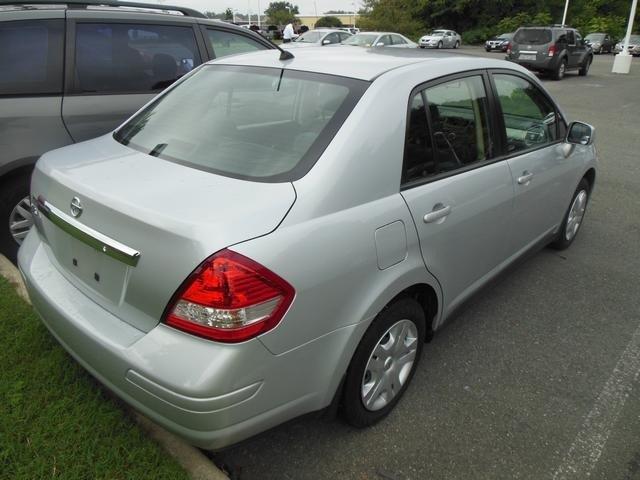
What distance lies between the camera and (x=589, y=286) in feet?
12.8

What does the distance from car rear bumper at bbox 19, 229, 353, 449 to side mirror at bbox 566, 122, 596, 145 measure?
8.68ft

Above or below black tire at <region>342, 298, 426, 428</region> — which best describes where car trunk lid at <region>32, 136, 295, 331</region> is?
above

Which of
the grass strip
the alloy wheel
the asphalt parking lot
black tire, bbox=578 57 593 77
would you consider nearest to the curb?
the grass strip

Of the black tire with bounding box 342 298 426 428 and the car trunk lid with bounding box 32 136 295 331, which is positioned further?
the black tire with bounding box 342 298 426 428

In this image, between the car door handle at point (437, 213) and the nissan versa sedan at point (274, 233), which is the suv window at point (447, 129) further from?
the car door handle at point (437, 213)

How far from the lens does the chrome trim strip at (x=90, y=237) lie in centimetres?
179

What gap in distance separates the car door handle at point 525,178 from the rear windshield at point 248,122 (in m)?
1.36

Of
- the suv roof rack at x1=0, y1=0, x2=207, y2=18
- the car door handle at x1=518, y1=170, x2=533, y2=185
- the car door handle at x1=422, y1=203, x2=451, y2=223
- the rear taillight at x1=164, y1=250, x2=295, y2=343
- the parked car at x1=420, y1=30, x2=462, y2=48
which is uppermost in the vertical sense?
the parked car at x1=420, y1=30, x2=462, y2=48

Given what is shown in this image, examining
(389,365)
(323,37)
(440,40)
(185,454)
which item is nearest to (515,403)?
(389,365)

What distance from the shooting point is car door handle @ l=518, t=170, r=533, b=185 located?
10.1 feet

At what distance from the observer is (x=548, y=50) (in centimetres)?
1828

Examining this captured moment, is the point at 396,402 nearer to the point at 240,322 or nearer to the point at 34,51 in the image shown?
the point at 240,322

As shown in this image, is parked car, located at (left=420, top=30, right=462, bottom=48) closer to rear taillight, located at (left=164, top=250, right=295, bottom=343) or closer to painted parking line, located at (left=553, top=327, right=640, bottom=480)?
painted parking line, located at (left=553, top=327, right=640, bottom=480)

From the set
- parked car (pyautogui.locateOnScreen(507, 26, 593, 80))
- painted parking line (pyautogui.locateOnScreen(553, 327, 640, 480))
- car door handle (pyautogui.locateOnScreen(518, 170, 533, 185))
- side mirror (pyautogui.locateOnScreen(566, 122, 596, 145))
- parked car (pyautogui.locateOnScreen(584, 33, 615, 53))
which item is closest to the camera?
painted parking line (pyautogui.locateOnScreen(553, 327, 640, 480))
